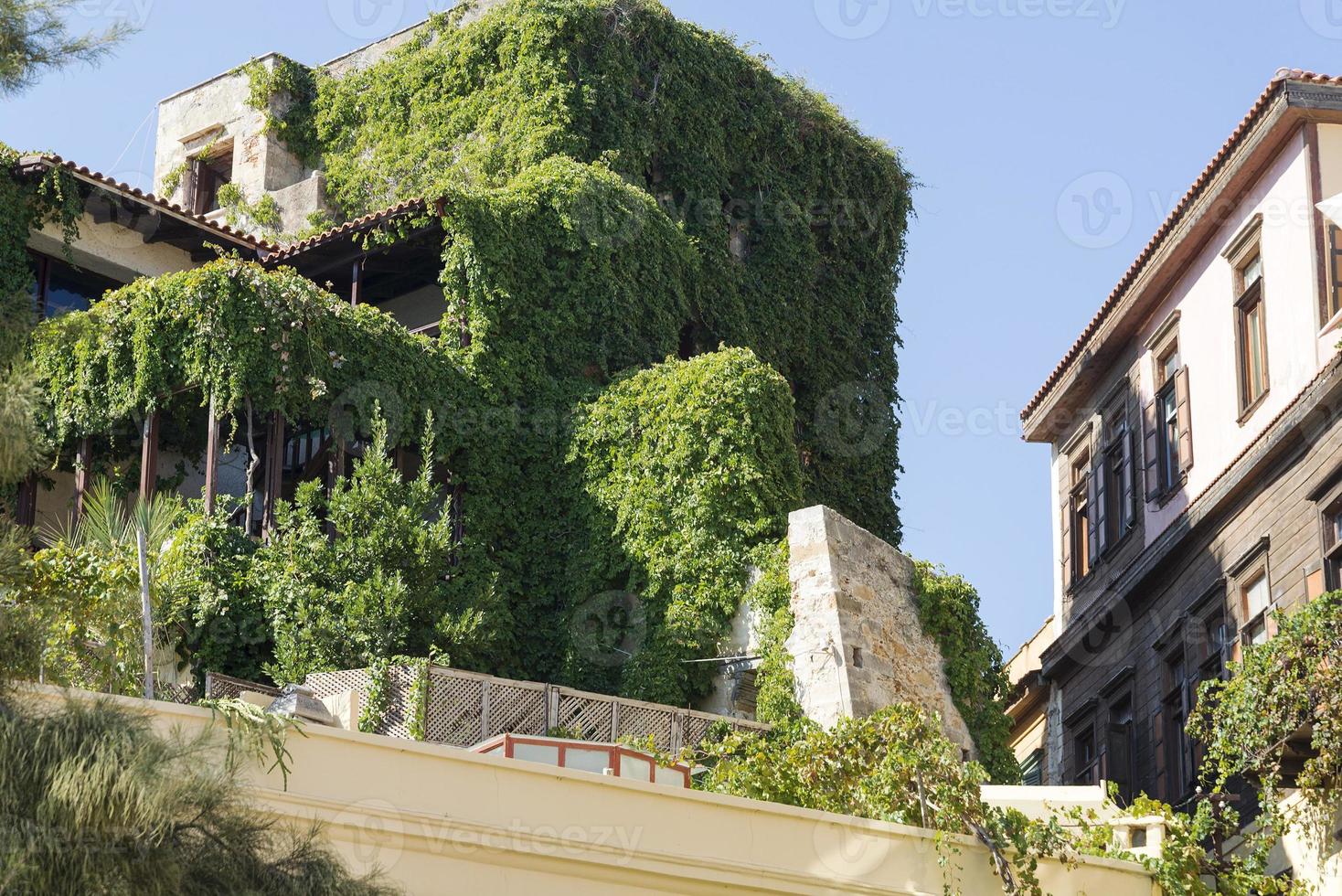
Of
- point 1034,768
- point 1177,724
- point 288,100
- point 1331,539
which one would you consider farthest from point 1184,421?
point 288,100

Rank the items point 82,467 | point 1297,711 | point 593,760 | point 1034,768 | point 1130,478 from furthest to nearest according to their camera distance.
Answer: point 1034,768 < point 1130,478 < point 82,467 < point 1297,711 < point 593,760

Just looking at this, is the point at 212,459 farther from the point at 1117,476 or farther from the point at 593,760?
the point at 1117,476

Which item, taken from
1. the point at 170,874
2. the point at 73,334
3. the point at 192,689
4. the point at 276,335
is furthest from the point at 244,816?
the point at 276,335

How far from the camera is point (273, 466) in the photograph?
22500 millimetres

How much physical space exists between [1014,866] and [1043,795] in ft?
12.3

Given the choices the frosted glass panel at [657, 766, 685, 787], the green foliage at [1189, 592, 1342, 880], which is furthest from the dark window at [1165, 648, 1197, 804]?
the frosted glass panel at [657, 766, 685, 787]

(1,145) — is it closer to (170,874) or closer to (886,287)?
(886,287)

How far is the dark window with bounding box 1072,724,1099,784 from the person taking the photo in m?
26.1

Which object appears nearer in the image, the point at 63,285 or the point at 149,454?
the point at 149,454

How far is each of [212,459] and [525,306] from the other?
16.9ft

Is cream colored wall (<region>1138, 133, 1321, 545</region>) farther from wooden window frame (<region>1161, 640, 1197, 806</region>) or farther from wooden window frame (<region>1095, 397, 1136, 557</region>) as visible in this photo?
wooden window frame (<region>1161, 640, 1197, 806</region>)

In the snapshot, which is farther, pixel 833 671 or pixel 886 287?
pixel 886 287

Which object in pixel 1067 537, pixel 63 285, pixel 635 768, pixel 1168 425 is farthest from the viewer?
pixel 1067 537

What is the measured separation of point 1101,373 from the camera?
92.1ft
